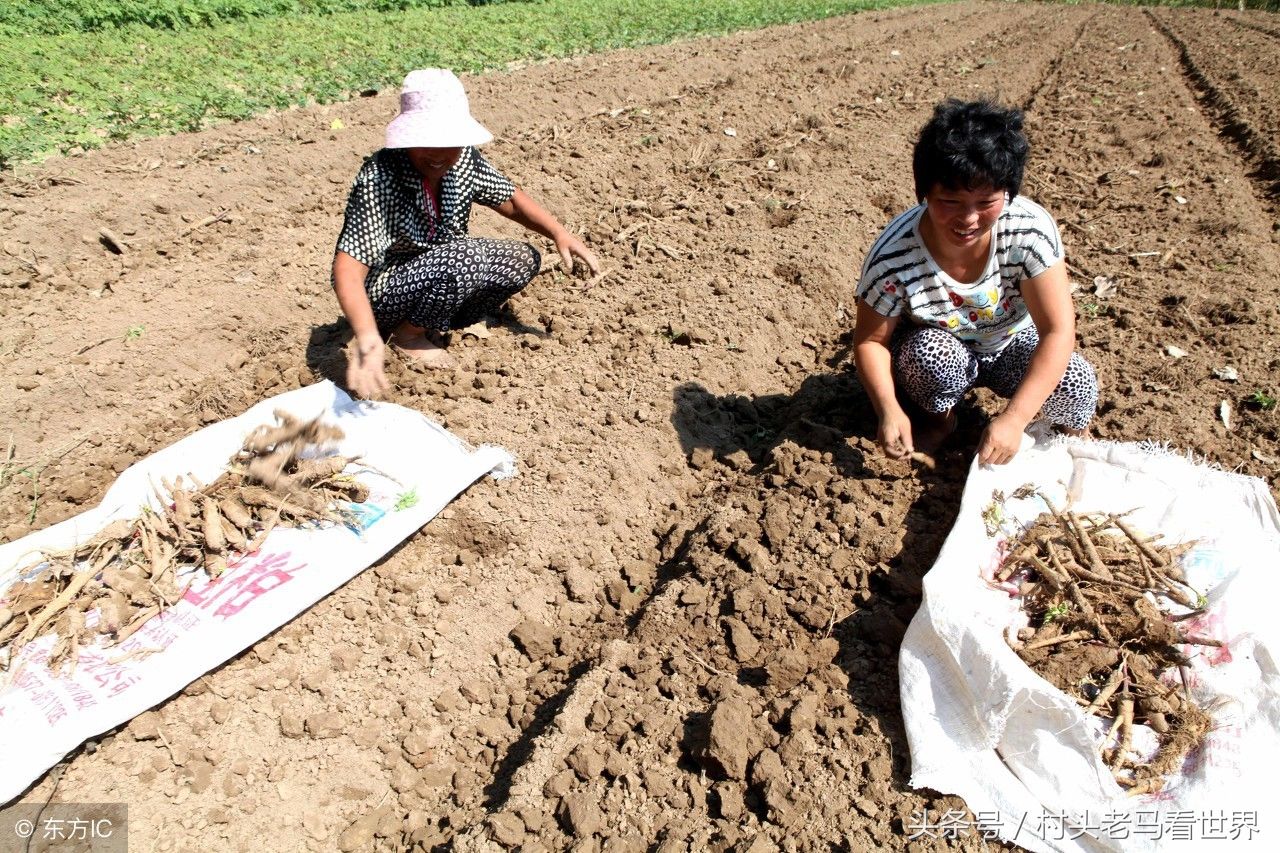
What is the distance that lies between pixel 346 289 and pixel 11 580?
4.38ft

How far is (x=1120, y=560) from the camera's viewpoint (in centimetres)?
220

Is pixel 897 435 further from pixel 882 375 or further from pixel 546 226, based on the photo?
pixel 546 226

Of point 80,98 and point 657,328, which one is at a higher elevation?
point 80,98

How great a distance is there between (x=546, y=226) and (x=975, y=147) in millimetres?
1914

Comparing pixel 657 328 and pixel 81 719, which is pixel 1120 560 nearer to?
→ pixel 657 328

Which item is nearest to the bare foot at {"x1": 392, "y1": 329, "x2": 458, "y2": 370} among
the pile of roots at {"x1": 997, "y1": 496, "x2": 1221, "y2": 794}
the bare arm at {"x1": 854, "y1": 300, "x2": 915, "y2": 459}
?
the bare arm at {"x1": 854, "y1": 300, "x2": 915, "y2": 459}

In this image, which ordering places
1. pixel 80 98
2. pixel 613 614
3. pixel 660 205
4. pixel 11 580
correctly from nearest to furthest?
pixel 11 580 < pixel 613 614 < pixel 660 205 < pixel 80 98

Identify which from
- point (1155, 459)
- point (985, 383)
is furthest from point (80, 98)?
point (1155, 459)

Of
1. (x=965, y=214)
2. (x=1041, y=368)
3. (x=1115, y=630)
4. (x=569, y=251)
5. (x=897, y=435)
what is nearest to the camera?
(x=1115, y=630)

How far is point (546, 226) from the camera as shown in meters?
3.47

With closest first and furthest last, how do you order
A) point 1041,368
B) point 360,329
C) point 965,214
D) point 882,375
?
point 965,214, point 1041,368, point 882,375, point 360,329

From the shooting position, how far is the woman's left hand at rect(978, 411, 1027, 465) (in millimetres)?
2283

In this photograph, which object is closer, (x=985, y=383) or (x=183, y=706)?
(x=183, y=706)

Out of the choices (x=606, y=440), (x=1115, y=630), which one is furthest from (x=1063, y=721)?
(x=606, y=440)
